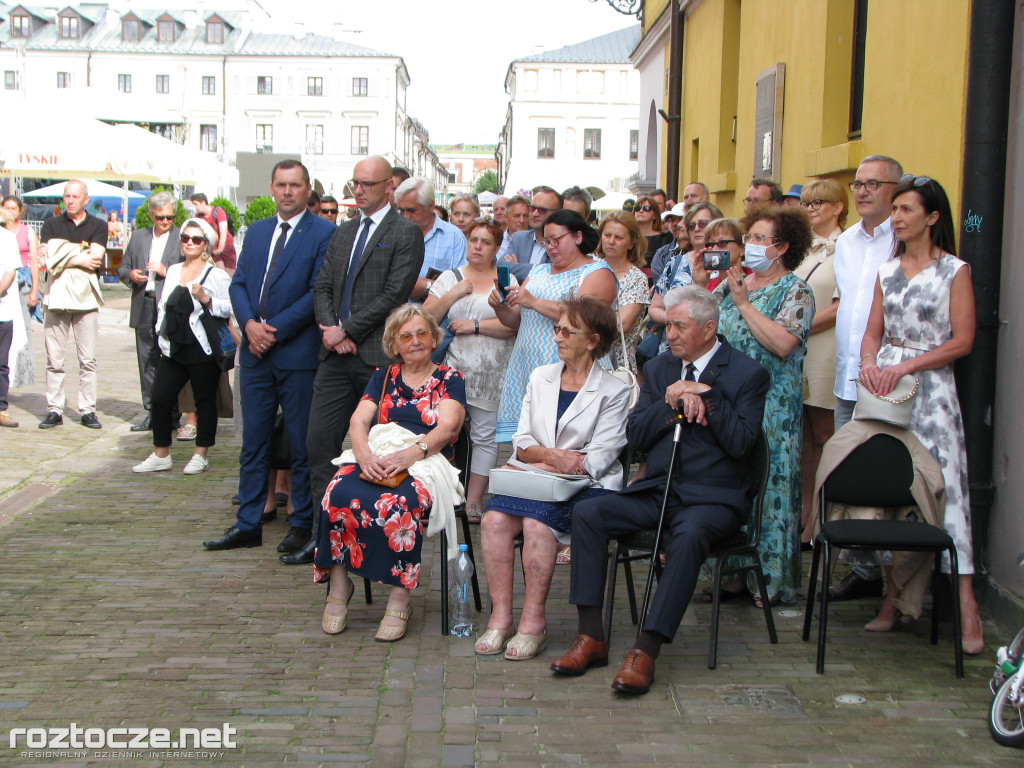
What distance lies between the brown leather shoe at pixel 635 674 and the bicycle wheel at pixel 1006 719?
130 cm

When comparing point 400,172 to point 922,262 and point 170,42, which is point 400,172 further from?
point 170,42

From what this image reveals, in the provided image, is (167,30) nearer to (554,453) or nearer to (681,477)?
(554,453)

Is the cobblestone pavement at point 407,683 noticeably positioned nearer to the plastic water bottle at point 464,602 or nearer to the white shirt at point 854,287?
the plastic water bottle at point 464,602

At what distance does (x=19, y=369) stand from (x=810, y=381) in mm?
7799

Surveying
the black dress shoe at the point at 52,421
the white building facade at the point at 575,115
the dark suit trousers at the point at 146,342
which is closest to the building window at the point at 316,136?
the white building facade at the point at 575,115

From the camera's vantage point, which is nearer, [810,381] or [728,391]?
[728,391]

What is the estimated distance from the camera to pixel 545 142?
77562 mm

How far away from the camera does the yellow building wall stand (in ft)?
21.0

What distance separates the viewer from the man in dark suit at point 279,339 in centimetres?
650

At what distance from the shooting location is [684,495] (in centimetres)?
500

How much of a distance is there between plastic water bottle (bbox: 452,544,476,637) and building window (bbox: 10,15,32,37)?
9035 cm

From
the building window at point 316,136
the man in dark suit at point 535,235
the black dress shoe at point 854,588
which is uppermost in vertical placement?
the building window at point 316,136

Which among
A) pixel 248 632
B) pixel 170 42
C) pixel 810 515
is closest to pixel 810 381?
pixel 810 515

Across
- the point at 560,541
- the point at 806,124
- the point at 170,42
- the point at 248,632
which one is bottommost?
the point at 248,632
